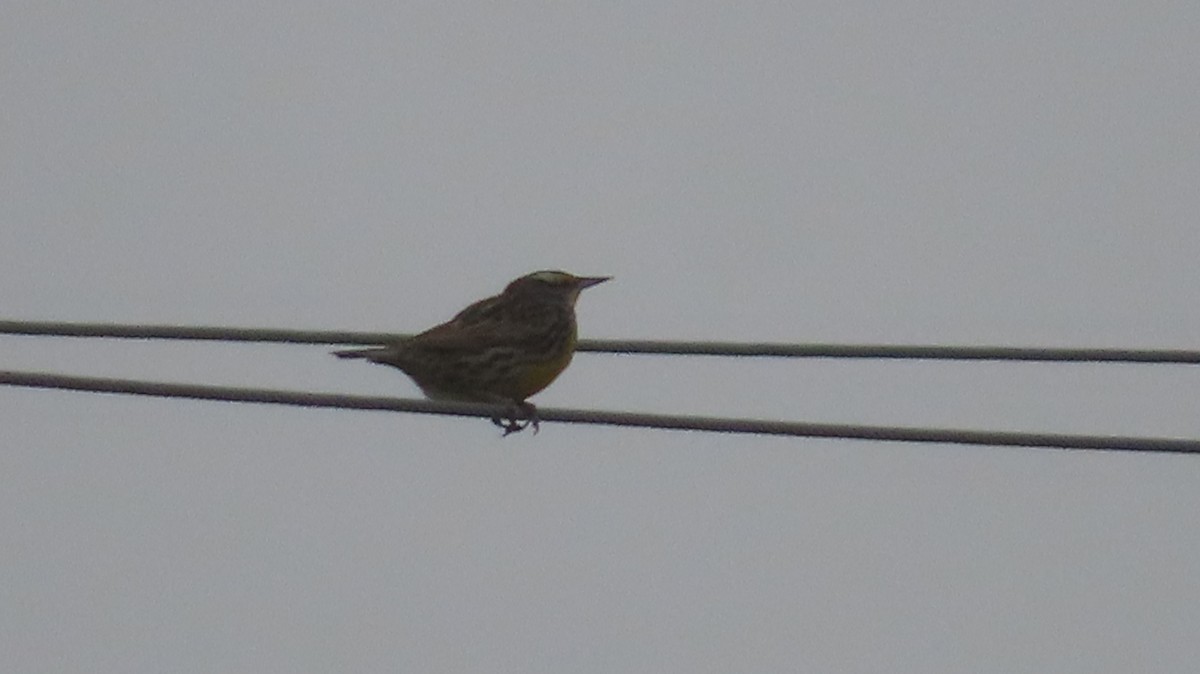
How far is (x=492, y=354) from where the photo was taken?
10656 millimetres

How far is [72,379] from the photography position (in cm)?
782

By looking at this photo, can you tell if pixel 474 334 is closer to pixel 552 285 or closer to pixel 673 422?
pixel 552 285

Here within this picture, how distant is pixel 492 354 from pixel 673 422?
9.08 feet

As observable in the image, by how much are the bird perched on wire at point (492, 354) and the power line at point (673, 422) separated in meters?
2.28

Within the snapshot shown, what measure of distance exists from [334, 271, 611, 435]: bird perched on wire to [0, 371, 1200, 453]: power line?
2.28 metres

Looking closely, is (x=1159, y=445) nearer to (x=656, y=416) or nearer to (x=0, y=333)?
(x=656, y=416)

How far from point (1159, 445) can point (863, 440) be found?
3.52 ft

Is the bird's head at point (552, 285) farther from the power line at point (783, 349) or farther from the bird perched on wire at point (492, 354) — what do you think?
the power line at point (783, 349)

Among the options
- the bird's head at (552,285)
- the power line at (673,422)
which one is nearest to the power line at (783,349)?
the power line at (673,422)

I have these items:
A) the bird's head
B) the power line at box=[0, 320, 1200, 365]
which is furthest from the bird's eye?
the power line at box=[0, 320, 1200, 365]

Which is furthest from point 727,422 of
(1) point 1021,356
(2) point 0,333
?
(2) point 0,333

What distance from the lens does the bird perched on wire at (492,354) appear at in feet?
34.4

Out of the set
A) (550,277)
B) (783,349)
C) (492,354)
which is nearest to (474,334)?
(492,354)

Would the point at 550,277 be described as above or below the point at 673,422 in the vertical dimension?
above
